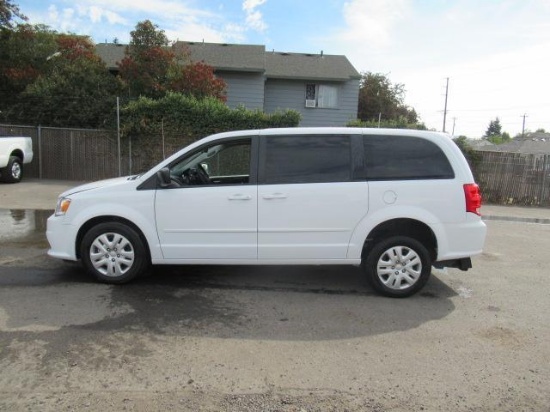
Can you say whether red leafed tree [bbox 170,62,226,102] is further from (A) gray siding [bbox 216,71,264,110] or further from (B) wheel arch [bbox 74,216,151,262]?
(B) wheel arch [bbox 74,216,151,262]

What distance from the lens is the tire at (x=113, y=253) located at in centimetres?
544

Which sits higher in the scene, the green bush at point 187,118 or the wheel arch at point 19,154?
the green bush at point 187,118

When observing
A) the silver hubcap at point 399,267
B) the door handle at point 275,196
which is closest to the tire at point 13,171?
the door handle at point 275,196

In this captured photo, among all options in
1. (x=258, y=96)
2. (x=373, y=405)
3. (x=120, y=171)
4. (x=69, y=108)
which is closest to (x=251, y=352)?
(x=373, y=405)

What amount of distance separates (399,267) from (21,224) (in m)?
7.18

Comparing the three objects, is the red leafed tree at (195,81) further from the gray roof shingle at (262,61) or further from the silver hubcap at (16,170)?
the silver hubcap at (16,170)

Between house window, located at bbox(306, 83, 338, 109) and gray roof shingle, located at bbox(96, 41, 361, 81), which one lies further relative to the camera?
house window, located at bbox(306, 83, 338, 109)

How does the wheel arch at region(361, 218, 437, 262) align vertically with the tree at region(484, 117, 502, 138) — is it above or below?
below

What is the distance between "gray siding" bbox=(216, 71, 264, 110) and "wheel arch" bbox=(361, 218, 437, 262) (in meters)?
17.3

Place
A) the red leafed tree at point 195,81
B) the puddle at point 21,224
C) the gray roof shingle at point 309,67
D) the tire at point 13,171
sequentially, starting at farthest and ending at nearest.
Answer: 1. the gray roof shingle at point 309,67
2. the red leafed tree at point 195,81
3. the tire at point 13,171
4. the puddle at point 21,224

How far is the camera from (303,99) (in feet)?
76.9

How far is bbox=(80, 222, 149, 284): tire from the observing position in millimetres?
5441

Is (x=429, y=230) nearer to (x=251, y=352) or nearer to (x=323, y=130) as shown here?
(x=323, y=130)

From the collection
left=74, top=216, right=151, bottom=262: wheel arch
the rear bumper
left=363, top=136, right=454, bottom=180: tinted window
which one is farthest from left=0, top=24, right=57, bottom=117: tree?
the rear bumper
